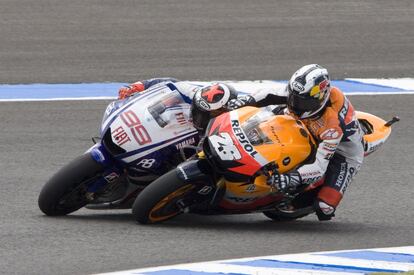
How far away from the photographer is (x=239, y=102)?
9211mm

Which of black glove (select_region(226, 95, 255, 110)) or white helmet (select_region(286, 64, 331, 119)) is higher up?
white helmet (select_region(286, 64, 331, 119))

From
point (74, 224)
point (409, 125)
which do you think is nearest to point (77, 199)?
point (74, 224)

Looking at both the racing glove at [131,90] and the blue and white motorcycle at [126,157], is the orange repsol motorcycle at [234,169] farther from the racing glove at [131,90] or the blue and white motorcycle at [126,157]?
the racing glove at [131,90]

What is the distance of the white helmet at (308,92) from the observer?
878cm

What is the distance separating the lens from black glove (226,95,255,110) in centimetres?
912

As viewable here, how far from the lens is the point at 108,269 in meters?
7.56

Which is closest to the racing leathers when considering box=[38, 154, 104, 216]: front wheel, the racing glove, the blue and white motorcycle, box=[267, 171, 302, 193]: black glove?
box=[267, 171, 302, 193]: black glove

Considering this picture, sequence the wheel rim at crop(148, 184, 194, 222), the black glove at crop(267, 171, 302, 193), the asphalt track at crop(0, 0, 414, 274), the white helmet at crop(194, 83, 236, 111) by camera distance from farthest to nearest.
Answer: the white helmet at crop(194, 83, 236, 111) < the wheel rim at crop(148, 184, 194, 222) < the black glove at crop(267, 171, 302, 193) < the asphalt track at crop(0, 0, 414, 274)

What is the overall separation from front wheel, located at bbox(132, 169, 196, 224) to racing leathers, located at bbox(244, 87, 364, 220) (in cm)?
68

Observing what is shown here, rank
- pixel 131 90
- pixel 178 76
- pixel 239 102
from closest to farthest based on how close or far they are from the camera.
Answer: pixel 239 102 < pixel 131 90 < pixel 178 76

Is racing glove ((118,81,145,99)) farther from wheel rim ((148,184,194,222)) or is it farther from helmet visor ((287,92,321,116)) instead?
helmet visor ((287,92,321,116))

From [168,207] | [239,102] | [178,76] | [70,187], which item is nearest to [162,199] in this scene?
[168,207]

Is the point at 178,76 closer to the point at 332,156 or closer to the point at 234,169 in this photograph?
the point at 332,156

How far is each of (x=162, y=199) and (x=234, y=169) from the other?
0.53 meters
